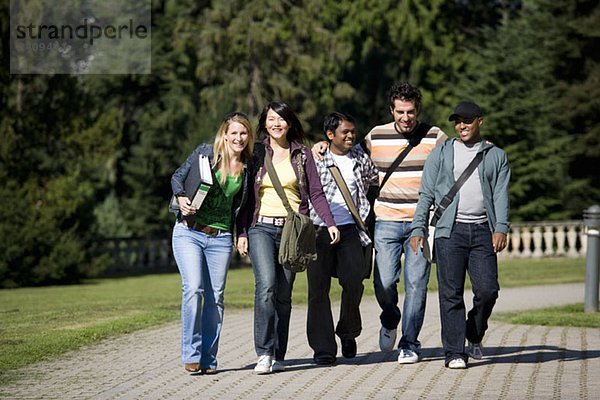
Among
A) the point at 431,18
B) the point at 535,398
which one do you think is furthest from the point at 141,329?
A: the point at 431,18

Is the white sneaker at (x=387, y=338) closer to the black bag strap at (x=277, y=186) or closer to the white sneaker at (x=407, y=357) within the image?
the white sneaker at (x=407, y=357)

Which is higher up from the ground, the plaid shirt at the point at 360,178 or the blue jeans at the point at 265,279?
the plaid shirt at the point at 360,178

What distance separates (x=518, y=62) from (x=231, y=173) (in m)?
36.4

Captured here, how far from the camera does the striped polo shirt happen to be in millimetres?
11258

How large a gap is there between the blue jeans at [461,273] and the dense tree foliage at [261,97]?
2520cm

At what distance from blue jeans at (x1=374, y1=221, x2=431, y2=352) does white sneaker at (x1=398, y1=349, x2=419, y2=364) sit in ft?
0.21

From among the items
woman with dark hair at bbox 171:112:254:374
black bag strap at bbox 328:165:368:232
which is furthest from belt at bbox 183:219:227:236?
black bag strap at bbox 328:165:368:232

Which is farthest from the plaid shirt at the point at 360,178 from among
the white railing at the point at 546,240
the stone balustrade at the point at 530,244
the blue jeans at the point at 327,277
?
the white railing at the point at 546,240

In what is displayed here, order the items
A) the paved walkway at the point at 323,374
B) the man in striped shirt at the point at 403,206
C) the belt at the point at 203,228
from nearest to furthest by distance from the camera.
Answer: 1. the paved walkway at the point at 323,374
2. the belt at the point at 203,228
3. the man in striped shirt at the point at 403,206

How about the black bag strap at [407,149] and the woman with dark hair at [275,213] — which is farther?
the black bag strap at [407,149]

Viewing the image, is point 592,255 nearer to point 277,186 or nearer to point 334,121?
point 334,121

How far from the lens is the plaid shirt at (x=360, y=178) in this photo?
11180 mm

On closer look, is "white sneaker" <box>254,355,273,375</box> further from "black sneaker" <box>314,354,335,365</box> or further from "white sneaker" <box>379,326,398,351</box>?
"white sneaker" <box>379,326,398,351</box>

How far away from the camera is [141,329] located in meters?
14.2
